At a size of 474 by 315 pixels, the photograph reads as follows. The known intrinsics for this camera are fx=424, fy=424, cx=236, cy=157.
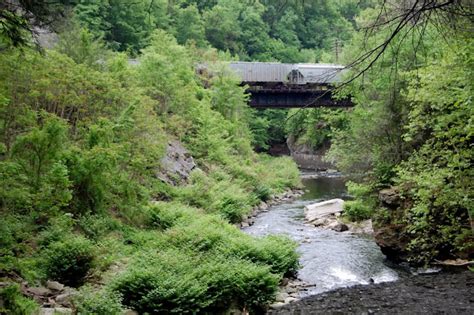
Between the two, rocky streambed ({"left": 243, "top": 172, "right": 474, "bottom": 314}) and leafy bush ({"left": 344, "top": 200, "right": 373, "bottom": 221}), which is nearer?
rocky streambed ({"left": 243, "top": 172, "right": 474, "bottom": 314})

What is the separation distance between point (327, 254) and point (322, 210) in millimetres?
7319

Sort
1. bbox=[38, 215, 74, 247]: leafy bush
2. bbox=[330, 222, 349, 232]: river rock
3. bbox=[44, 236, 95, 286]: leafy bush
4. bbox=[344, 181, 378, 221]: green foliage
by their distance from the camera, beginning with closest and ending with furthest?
1. bbox=[44, 236, 95, 286]: leafy bush
2. bbox=[38, 215, 74, 247]: leafy bush
3. bbox=[344, 181, 378, 221]: green foliage
4. bbox=[330, 222, 349, 232]: river rock

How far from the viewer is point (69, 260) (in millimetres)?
9375

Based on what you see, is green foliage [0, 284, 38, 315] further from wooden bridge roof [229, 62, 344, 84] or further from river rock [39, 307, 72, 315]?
wooden bridge roof [229, 62, 344, 84]

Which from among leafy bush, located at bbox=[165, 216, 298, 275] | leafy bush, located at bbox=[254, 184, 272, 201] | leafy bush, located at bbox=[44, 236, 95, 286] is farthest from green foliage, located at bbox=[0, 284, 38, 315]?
leafy bush, located at bbox=[254, 184, 272, 201]

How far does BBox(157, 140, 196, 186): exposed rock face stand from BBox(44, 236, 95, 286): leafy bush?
33.2 feet

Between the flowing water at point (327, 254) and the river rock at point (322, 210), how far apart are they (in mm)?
497

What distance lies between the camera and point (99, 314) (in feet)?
23.9

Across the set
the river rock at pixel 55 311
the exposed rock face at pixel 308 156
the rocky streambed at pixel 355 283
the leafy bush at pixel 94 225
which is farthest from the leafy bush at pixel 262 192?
the exposed rock face at pixel 308 156

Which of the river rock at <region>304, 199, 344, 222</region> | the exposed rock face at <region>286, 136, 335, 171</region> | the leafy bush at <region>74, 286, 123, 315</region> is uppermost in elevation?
the leafy bush at <region>74, 286, 123, 315</region>

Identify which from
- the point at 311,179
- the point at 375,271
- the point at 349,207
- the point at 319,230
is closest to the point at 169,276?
the point at 375,271

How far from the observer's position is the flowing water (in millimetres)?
12242

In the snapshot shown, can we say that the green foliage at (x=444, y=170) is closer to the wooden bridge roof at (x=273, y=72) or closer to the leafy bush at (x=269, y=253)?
the leafy bush at (x=269, y=253)

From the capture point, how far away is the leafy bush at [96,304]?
7270 mm
